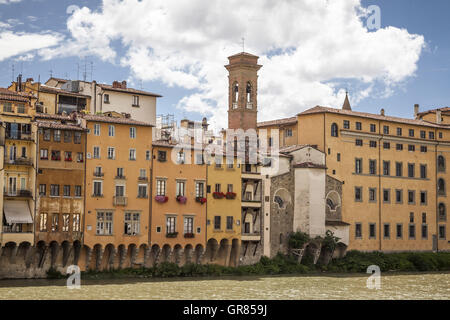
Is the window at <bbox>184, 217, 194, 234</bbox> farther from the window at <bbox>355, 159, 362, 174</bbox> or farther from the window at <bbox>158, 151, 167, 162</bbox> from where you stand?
the window at <bbox>355, 159, 362, 174</bbox>

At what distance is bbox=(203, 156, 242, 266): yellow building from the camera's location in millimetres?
56594

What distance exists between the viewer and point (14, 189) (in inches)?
1890

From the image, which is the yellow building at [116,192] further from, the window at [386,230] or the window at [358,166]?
the window at [386,230]

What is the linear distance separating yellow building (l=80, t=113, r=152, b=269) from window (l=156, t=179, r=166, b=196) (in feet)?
2.86

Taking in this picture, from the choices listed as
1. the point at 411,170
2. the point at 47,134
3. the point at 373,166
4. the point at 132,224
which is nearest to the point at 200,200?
the point at 132,224

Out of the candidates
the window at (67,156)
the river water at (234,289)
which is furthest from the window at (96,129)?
the river water at (234,289)

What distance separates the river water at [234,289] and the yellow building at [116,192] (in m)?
3.14

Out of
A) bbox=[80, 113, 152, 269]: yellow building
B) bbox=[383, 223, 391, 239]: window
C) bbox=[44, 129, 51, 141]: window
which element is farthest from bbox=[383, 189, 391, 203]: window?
bbox=[44, 129, 51, 141]: window

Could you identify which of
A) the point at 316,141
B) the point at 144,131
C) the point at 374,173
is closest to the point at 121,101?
the point at 144,131

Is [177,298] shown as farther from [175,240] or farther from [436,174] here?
[436,174]

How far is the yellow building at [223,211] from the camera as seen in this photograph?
56.6 meters

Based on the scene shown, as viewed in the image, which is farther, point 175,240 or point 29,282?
point 175,240

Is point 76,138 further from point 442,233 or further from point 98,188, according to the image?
point 442,233

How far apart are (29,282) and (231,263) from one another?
663 inches
